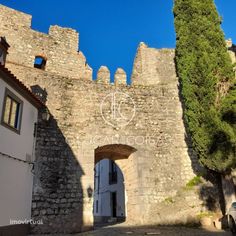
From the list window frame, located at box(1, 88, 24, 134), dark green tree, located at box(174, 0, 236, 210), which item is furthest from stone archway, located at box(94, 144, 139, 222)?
window frame, located at box(1, 88, 24, 134)

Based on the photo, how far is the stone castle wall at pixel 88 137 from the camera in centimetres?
884

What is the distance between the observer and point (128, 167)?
11.4 metres

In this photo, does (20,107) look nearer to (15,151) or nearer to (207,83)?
(15,151)

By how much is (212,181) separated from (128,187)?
3511 mm

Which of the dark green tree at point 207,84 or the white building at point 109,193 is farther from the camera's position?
the white building at point 109,193

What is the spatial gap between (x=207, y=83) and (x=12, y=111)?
7034 mm

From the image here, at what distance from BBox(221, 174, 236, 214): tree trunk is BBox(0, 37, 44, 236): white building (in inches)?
261

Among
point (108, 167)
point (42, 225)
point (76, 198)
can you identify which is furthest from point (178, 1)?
point (108, 167)

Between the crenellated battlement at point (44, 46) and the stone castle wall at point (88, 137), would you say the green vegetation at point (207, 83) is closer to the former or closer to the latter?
the stone castle wall at point (88, 137)

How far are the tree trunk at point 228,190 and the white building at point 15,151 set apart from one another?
21.8ft

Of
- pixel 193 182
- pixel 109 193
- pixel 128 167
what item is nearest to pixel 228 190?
pixel 193 182

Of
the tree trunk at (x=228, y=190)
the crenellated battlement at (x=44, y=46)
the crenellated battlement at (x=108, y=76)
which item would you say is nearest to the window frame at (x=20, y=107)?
the crenellated battlement at (x=108, y=76)

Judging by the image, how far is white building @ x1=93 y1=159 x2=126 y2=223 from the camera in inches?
706

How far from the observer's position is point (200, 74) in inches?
392
